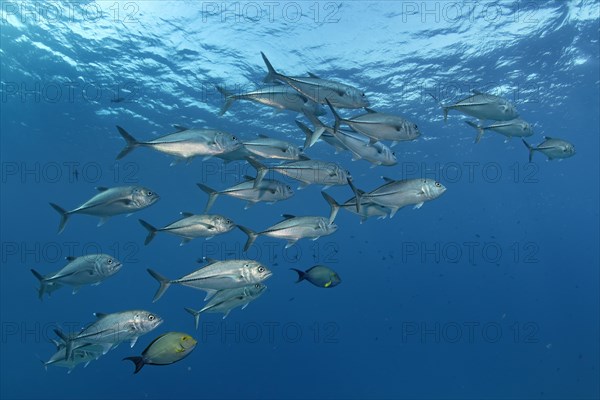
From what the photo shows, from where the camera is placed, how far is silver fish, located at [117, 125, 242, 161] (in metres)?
5.93

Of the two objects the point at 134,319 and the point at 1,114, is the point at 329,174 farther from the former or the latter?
the point at 1,114

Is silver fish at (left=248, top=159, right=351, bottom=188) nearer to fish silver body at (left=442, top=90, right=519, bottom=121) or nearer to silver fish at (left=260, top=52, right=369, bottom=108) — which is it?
silver fish at (left=260, top=52, right=369, bottom=108)

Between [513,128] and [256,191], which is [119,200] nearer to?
[256,191]

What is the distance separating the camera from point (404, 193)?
580 centimetres

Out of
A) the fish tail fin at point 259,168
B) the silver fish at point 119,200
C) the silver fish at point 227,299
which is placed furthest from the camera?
the silver fish at point 227,299

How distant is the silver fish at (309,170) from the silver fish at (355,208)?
0.85 ft

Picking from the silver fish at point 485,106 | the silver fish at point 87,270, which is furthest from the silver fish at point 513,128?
the silver fish at point 87,270

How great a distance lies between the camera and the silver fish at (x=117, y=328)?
530 centimetres

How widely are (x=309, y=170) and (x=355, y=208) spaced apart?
88 cm

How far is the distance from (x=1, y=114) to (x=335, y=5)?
21863 mm

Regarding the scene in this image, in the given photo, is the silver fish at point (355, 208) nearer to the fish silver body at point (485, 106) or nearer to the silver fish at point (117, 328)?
the fish silver body at point (485, 106)

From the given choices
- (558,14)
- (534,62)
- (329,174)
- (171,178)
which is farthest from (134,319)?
(171,178)

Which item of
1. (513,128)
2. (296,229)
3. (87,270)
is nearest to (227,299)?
(296,229)

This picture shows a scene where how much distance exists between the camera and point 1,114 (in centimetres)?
2588
